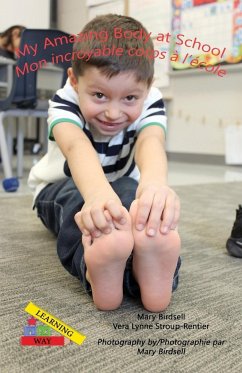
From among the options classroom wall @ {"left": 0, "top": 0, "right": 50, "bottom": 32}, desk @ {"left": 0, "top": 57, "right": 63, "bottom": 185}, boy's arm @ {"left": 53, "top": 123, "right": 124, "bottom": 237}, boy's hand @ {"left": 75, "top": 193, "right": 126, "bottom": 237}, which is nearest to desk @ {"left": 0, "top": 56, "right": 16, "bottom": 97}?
desk @ {"left": 0, "top": 57, "right": 63, "bottom": 185}

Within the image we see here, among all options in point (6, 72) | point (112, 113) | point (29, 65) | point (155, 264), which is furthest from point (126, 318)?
point (6, 72)

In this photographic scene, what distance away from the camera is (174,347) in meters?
0.44

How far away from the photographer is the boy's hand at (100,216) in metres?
0.45

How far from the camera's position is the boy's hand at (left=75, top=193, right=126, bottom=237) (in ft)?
1.49

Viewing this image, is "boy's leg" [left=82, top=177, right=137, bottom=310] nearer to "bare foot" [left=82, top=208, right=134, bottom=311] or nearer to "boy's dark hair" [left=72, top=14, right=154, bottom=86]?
"bare foot" [left=82, top=208, right=134, bottom=311]

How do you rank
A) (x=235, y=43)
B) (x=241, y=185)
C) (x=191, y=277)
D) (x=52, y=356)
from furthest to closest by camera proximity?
(x=235, y=43) < (x=241, y=185) < (x=191, y=277) < (x=52, y=356)

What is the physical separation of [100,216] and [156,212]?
0.21ft

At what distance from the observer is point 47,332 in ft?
1.48

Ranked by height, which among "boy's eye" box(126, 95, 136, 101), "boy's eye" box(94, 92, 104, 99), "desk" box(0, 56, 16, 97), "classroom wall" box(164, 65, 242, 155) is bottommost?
"classroom wall" box(164, 65, 242, 155)

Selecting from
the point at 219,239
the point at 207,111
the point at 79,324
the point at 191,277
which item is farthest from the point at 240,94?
the point at 79,324

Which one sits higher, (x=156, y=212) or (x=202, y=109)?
(x=156, y=212)

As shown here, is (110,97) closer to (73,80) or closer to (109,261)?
(73,80)

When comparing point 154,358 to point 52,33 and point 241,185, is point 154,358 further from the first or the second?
point 241,185

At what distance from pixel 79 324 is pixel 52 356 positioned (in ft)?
0.24
